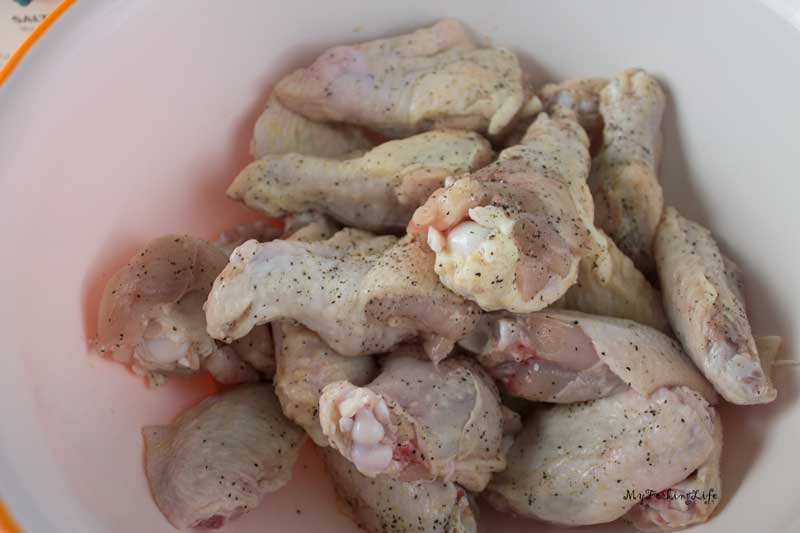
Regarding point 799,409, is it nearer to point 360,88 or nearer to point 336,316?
point 336,316

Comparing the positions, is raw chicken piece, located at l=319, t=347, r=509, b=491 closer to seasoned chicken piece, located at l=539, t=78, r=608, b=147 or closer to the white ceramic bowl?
the white ceramic bowl

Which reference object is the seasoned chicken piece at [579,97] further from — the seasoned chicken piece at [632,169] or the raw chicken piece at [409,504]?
the raw chicken piece at [409,504]

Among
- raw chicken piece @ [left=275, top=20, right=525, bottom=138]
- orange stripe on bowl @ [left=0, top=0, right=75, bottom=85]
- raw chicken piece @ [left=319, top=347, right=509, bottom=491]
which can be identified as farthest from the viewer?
raw chicken piece @ [left=275, top=20, right=525, bottom=138]

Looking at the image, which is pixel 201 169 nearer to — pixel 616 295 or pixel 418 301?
pixel 418 301

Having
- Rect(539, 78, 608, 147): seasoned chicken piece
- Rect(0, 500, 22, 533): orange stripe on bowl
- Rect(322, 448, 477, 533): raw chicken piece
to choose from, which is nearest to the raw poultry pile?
Rect(322, 448, 477, 533): raw chicken piece

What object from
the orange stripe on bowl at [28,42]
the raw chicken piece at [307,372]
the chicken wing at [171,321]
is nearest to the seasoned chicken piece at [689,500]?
the raw chicken piece at [307,372]

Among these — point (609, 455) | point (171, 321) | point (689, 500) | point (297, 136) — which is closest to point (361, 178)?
point (297, 136)

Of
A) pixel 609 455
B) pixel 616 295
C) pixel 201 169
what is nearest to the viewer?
pixel 609 455
